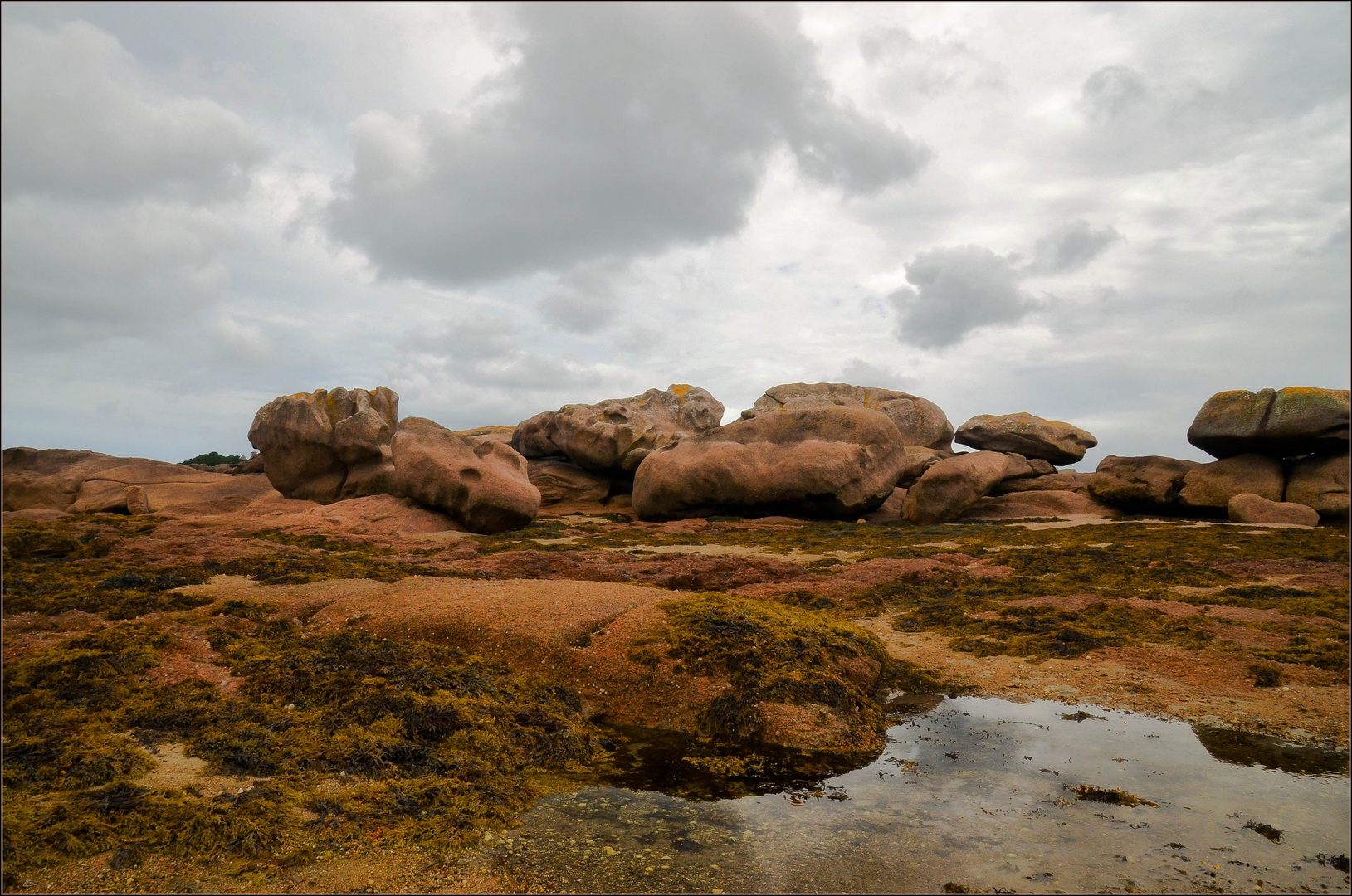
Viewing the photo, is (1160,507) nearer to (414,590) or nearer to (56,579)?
(414,590)

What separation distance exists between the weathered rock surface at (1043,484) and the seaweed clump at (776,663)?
2093 cm

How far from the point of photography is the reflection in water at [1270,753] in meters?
4.99

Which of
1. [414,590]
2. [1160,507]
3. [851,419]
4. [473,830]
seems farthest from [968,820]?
[1160,507]

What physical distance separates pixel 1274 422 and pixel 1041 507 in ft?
21.0

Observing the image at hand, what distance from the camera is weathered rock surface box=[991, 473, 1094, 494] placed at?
26656mm

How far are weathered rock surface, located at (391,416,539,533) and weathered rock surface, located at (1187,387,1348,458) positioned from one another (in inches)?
757

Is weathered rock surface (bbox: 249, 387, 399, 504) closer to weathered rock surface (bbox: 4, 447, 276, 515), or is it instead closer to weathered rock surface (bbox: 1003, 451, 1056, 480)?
weathered rock surface (bbox: 4, 447, 276, 515)

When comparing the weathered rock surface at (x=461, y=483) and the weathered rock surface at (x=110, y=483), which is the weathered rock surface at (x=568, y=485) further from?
the weathered rock surface at (x=110, y=483)

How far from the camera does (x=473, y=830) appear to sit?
161 inches

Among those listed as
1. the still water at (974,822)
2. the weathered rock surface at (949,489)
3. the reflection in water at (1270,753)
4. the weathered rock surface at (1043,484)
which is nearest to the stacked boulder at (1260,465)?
the weathered rock surface at (1043,484)

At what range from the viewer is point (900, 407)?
36562 millimetres

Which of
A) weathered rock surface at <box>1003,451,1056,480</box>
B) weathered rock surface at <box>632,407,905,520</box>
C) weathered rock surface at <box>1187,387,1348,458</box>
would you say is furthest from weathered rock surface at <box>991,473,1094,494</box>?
weathered rock surface at <box>632,407,905,520</box>

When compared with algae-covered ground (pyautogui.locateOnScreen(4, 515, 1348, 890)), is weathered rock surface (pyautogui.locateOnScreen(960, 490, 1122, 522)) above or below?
above

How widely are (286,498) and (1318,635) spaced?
86.3 feet
